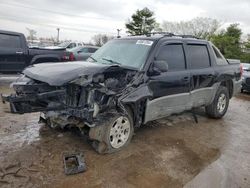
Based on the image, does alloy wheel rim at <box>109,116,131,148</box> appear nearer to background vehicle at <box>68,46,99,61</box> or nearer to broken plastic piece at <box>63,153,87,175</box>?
broken plastic piece at <box>63,153,87,175</box>

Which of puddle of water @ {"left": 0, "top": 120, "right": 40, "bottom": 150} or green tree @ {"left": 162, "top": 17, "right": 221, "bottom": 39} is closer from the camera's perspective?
puddle of water @ {"left": 0, "top": 120, "right": 40, "bottom": 150}

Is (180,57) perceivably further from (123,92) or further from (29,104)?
(29,104)

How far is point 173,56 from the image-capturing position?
4.95 m

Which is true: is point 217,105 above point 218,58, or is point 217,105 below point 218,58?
below

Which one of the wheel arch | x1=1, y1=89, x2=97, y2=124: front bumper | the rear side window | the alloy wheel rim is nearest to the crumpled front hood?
x1=1, y1=89, x2=97, y2=124: front bumper

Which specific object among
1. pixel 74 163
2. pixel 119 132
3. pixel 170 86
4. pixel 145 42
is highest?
pixel 145 42

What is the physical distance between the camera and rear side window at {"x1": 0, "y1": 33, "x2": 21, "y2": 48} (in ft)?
29.6

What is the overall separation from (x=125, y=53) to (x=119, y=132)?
5.01 ft

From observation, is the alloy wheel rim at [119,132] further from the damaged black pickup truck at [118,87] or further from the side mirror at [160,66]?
the side mirror at [160,66]

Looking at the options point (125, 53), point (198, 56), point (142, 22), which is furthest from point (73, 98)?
point (142, 22)

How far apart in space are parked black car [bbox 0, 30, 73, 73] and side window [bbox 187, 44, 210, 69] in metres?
5.84

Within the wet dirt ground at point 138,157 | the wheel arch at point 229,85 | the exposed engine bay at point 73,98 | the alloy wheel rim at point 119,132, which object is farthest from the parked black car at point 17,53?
the alloy wheel rim at point 119,132

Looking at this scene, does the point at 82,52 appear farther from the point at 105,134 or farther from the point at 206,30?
the point at 206,30

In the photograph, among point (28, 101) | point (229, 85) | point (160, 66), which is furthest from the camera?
point (229, 85)
